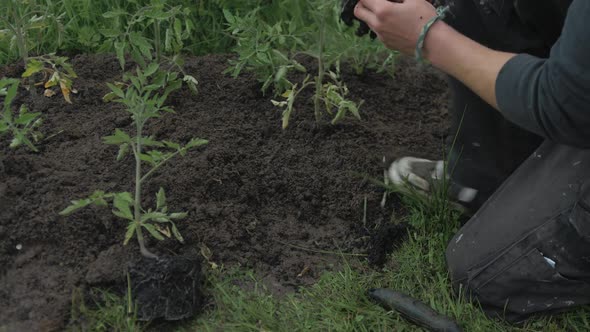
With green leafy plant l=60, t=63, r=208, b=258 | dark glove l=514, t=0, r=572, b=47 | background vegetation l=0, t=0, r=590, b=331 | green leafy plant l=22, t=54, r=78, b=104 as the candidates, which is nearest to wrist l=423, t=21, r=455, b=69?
dark glove l=514, t=0, r=572, b=47

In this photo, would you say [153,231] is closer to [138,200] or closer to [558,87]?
[138,200]

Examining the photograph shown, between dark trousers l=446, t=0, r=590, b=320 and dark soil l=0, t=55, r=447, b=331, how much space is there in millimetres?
383

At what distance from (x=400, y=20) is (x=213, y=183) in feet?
2.91

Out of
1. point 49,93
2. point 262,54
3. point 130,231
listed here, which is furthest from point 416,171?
point 49,93

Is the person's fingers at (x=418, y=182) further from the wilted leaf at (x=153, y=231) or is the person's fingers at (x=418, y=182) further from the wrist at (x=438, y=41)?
the wilted leaf at (x=153, y=231)

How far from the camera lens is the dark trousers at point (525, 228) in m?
2.24

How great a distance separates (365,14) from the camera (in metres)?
2.29

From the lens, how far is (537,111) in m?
1.95

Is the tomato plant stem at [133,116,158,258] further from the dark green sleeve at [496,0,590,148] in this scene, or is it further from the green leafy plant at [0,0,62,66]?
the dark green sleeve at [496,0,590,148]

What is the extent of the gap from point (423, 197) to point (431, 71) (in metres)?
0.98

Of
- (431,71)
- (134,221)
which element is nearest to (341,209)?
(134,221)

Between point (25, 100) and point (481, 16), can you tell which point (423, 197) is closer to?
point (481, 16)

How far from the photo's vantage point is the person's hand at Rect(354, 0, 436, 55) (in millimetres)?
2152

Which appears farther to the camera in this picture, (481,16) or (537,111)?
(481,16)
